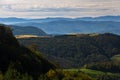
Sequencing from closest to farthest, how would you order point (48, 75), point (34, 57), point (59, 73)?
point (48, 75), point (59, 73), point (34, 57)

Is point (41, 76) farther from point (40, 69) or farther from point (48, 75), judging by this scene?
point (40, 69)

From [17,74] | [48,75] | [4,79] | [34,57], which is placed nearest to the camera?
[4,79]

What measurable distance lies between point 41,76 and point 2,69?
67.9 feet

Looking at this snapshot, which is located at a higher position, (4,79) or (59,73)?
(4,79)

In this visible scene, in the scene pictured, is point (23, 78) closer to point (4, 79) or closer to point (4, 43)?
point (4, 79)

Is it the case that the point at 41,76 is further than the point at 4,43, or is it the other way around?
the point at 4,43

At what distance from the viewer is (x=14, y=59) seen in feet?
595

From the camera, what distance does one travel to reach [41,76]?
544 ft

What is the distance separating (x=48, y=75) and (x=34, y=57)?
91.0 feet

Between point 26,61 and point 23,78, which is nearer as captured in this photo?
point 23,78

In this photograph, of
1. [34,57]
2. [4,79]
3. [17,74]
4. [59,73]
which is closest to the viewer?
[4,79]

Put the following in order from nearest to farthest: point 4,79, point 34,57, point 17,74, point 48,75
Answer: point 4,79, point 17,74, point 48,75, point 34,57

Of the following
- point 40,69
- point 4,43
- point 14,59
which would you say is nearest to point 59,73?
point 40,69

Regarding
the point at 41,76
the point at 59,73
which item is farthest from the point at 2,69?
the point at 59,73
